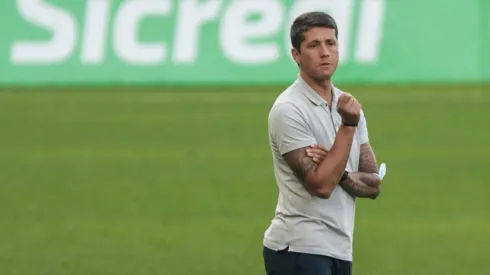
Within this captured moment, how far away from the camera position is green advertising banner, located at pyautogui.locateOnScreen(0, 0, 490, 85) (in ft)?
73.4

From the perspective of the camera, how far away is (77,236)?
11.5m

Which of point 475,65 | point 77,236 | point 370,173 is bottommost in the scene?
point 77,236

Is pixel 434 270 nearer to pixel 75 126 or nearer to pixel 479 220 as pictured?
pixel 479 220

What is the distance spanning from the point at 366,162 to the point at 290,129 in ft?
1.70

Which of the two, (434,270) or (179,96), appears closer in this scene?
(434,270)

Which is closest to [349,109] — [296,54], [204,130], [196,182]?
[296,54]

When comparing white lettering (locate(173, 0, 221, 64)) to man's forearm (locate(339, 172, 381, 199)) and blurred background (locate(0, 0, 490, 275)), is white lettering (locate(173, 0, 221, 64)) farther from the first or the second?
man's forearm (locate(339, 172, 381, 199))

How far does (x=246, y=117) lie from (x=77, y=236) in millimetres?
8055

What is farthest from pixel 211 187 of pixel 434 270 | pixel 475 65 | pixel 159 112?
pixel 475 65

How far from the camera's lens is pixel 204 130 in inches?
712

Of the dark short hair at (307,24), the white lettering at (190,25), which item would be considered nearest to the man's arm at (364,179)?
the dark short hair at (307,24)

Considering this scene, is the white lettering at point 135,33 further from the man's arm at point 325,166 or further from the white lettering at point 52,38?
the man's arm at point 325,166

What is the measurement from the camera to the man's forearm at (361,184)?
5945mm

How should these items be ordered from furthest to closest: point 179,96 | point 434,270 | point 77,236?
point 179,96 → point 77,236 → point 434,270
